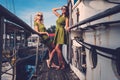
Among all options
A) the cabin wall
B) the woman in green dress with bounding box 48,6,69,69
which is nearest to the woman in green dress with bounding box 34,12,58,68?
the woman in green dress with bounding box 48,6,69,69

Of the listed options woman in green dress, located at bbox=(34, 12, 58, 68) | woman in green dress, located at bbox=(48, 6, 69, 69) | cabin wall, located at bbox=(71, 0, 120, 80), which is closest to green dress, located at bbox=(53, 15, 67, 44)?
woman in green dress, located at bbox=(48, 6, 69, 69)

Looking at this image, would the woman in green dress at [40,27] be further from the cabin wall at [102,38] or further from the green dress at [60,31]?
Answer: the cabin wall at [102,38]

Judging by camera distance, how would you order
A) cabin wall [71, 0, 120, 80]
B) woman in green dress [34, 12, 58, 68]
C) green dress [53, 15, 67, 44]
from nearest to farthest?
cabin wall [71, 0, 120, 80] → green dress [53, 15, 67, 44] → woman in green dress [34, 12, 58, 68]

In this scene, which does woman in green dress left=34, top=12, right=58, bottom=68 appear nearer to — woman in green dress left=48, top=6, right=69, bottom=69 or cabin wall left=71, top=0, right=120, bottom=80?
woman in green dress left=48, top=6, right=69, bottom=69

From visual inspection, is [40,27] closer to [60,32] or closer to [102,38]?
[60,32]

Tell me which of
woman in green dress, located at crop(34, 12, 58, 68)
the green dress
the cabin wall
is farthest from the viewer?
woman in green dress, located at crop(34, 12, 58, 68)

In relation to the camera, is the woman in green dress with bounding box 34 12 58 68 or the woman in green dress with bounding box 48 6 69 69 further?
the woman in green dress with bounding box 34 12 58 68

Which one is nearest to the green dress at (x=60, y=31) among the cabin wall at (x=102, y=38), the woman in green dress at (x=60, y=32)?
the woman in green dress at (x=60, y=32)

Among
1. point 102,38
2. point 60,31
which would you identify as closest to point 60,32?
point 60,31

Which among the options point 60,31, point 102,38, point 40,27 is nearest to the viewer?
point 102,38

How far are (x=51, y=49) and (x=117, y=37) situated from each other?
4.19 metres

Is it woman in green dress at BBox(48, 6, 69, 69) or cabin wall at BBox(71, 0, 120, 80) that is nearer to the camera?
cabin wall at BBox(71, 0, 120, 80)

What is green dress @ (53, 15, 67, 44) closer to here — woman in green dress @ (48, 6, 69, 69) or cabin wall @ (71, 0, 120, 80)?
woman in green dress @ (48, 6, 69, 69)

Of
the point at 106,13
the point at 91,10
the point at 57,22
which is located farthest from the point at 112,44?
the point at 57,22
